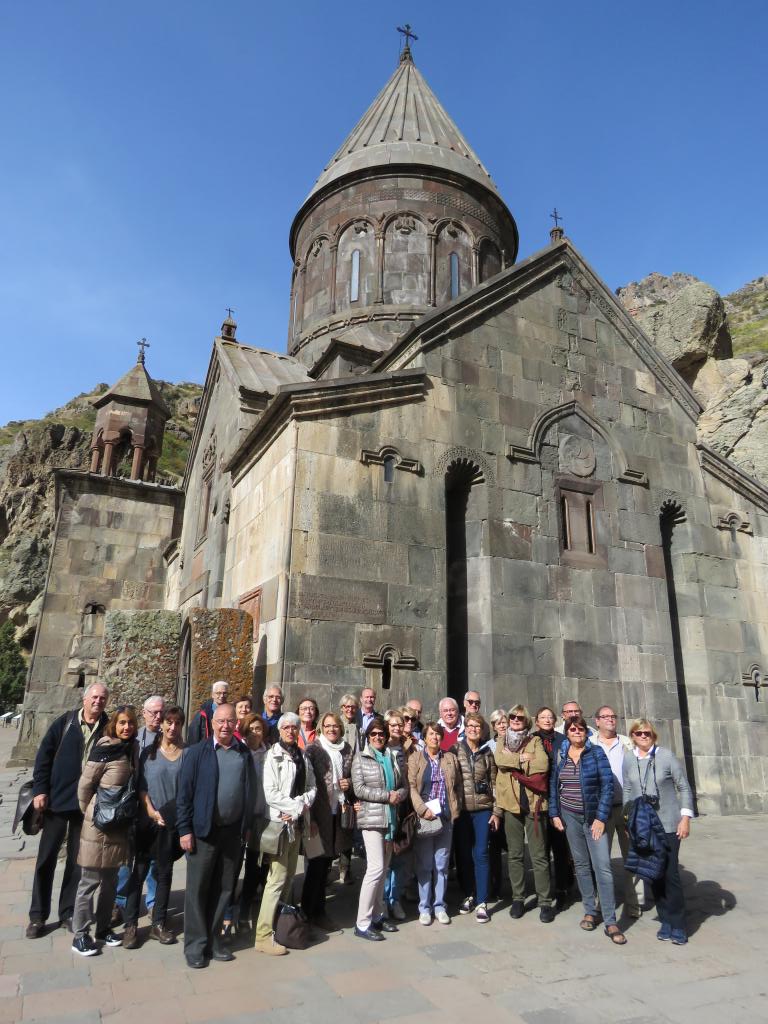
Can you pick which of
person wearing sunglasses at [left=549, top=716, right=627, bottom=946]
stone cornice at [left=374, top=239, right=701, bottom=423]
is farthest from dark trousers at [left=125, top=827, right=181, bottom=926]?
stone cornice at [left=374, top=239, right=701, bottom=423]

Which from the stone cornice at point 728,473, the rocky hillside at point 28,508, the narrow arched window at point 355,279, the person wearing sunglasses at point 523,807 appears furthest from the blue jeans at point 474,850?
the rocky hillside at point 28,508

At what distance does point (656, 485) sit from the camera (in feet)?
31.9

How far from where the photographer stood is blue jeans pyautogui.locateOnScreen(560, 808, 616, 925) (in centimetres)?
429

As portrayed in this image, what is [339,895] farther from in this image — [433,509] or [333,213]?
[333,213]

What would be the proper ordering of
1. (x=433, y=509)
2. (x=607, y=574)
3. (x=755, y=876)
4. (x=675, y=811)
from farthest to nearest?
1. (x=607, y=574)
2. (x=433, y=509)
3. (x=755, y=876)
4. (x=675, y=811)

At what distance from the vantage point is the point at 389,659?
719 cm

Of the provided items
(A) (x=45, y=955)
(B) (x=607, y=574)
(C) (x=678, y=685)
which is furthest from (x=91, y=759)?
(C) (x=678, y=685)

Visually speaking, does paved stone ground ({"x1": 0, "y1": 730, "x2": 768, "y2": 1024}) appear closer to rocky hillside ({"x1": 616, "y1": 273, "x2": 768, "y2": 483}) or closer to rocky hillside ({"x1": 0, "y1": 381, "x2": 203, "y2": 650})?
rocky hillside ({"x1": 616, "y1": 273, "x2": 768, "y2": 483})

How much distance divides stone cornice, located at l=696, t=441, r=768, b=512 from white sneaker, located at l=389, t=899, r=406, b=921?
816 centimetres

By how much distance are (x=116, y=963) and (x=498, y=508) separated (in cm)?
613

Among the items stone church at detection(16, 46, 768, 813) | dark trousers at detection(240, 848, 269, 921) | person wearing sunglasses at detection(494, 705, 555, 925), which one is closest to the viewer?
dark trousers at detection(240, 848, 269, 921)

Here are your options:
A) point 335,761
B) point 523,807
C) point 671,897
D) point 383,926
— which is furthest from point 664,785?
point 335,761

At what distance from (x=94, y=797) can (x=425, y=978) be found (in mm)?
2118

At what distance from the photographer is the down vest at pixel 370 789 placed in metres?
4.30
